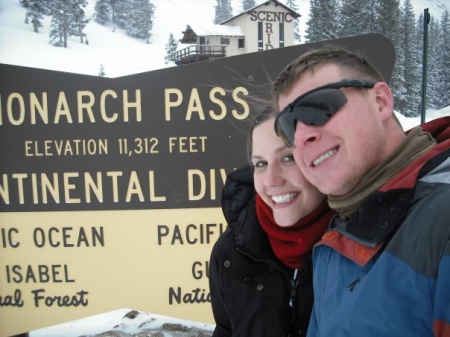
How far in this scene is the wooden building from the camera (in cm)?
2392

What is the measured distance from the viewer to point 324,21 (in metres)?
17.5

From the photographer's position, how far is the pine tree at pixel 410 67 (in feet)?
39.7

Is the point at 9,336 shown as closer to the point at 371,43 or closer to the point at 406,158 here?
the point at 406,158

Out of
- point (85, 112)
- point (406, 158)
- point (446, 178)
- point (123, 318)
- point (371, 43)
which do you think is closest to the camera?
point (446, 178)

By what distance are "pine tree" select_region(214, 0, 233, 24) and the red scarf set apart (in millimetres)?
52171

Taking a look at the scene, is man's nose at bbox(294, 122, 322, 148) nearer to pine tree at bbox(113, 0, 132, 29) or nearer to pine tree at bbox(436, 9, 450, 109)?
pine tree at bbox(436, 9, 450, 109)

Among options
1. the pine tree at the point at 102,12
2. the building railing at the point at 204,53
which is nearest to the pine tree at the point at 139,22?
the pine tree at the point at 102,12

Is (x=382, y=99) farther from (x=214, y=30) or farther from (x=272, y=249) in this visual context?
(x=214, y=30)

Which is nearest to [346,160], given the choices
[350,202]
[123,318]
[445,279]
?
[350,202]

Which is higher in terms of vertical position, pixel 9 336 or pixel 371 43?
pixel 371 43

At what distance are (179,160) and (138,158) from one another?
0.31m

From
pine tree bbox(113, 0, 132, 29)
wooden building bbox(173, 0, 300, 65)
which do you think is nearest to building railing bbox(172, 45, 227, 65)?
wooden building bbox(173, 0, 300, 65)

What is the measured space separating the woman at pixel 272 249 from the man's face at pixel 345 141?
0.30m

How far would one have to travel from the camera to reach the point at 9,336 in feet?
9.24
